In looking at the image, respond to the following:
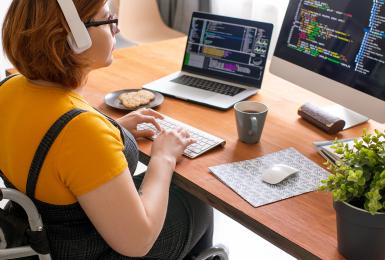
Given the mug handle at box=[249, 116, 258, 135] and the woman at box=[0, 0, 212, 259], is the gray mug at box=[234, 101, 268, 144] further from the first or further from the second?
the woman at box=[0, 0, 212, 259]

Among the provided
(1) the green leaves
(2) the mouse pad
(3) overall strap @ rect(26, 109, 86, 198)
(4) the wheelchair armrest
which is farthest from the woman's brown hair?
(1) the green leaves

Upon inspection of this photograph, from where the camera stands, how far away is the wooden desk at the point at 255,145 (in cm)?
95

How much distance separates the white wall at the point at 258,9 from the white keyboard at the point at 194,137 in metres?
1.43

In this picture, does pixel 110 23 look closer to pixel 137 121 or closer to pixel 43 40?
pixel 43 40

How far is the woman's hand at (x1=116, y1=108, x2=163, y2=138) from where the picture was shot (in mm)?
1287

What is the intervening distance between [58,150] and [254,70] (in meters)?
0.85

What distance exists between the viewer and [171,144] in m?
1.20

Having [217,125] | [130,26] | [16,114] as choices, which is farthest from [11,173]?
[130,26]

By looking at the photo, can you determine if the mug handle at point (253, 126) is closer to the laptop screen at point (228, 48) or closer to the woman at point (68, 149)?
the woman at point (68, 149)

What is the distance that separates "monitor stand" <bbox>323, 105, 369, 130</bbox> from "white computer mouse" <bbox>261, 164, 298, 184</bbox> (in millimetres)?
344

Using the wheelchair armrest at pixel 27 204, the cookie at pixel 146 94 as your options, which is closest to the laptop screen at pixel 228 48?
the cookie at pixel 146 94

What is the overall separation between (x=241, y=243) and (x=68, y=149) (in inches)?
53.5

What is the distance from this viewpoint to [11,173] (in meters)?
0.99

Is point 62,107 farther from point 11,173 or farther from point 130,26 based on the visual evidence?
point 130,26
